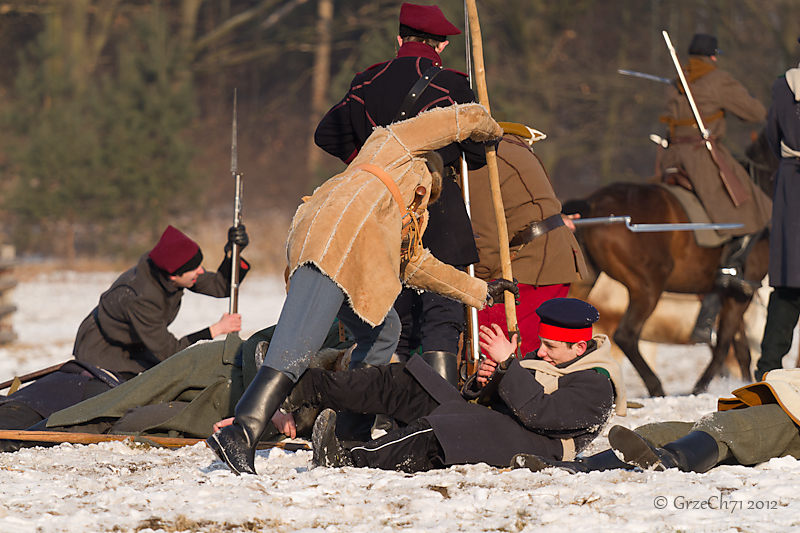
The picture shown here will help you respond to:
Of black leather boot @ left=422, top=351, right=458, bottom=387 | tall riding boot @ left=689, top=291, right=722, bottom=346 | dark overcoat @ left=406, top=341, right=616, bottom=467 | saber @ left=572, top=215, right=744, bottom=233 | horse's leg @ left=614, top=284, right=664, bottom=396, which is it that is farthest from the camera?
tall riding boot @ left=689, top=291, right=722, bottom=346

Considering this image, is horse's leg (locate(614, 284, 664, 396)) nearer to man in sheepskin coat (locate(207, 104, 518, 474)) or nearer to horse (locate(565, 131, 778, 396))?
horse (locate(565, 131, 778, 396))

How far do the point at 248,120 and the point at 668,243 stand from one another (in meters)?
30.4

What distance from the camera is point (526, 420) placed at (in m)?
4.02

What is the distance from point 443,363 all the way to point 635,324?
14.8ft

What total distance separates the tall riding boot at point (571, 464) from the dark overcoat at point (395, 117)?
0.99m

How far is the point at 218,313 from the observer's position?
15.1 m

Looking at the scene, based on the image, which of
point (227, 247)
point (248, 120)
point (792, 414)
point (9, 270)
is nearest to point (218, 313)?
point (9, 270)

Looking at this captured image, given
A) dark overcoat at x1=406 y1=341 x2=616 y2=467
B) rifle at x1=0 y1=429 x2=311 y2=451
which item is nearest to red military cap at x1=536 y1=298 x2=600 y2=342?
dark overcoat at x1=406 y1=341 x2=616 y2=467

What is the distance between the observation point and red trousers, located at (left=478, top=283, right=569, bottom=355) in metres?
5.47

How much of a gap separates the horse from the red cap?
425 cm

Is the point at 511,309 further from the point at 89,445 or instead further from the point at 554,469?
the point at 89,445

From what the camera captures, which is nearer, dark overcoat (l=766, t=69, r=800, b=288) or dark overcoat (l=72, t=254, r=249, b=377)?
dark overcoat (l=72, t=254, r=249, b=377)

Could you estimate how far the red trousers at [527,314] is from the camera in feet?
18.0

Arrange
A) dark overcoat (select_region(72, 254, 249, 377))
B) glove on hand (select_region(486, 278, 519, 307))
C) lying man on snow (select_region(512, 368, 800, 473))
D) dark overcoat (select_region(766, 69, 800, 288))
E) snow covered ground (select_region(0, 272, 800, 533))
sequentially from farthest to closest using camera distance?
dark overcoat (select_region(766, 69, 800, 288))
dark overcoat (select_region(72, 254, 249, 377))
glove on hand (select_region(486, 278, 519, 307))
lying man on snow (select_region(512, 368, 800, 473))
snow covered ground (select_region(0, 272, 800, 533))
